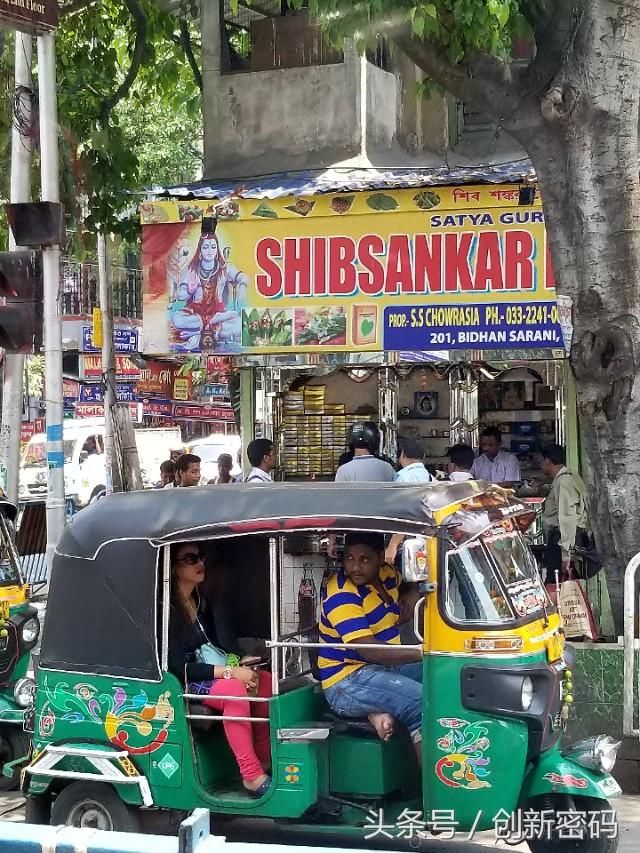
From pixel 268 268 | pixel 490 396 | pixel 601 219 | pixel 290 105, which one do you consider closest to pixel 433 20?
pixel 601 219

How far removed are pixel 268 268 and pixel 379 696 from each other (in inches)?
286

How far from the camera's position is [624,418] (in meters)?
7.70

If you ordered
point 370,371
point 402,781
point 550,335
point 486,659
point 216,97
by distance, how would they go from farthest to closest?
point 216,97 → point 370,371 → point 550,335 → point 402,781 → point 486,659

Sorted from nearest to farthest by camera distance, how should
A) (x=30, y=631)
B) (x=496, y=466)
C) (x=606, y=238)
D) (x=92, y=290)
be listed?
1. (x=606, y=238)
2. (x=30, y=631)
3. (x=496, y=466)
4. (x=92, y=290)

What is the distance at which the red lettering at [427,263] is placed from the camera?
1193 centimetres

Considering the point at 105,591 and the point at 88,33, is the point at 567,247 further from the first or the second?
the point at 88,33

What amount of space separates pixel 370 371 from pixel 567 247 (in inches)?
217

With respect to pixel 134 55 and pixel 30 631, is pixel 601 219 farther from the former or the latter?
pixel 134 55

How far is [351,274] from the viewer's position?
12125 mm

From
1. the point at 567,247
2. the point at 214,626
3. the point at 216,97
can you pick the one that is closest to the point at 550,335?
the point at 567,247

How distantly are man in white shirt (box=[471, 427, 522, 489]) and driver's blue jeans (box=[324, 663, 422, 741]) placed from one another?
23.1 feet

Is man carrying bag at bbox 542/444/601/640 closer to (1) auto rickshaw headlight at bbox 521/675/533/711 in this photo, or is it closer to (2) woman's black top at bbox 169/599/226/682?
(1) auto rickshaw headlight at bbox 521/675/533/711

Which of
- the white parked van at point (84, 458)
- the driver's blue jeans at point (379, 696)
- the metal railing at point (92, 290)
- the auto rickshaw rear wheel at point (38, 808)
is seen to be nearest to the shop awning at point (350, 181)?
the driver's blue jeans at point (379, 696)

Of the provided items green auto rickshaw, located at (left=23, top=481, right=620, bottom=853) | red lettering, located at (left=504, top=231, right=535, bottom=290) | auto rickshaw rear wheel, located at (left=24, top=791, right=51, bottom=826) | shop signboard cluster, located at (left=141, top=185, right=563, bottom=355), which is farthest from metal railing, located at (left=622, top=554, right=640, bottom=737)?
red lettering, located at (left=504, top=231, right=535, bottom=290)
